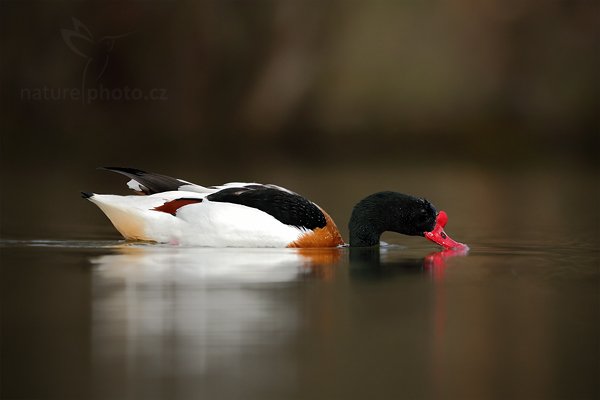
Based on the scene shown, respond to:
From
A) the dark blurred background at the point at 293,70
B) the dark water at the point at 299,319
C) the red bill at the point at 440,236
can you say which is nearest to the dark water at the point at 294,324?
the dark water at the point at 299,319

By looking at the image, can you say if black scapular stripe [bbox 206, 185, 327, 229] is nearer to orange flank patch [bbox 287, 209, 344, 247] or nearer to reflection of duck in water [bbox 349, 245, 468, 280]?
orange flank patch [bbox 287, 209, 344, 247]

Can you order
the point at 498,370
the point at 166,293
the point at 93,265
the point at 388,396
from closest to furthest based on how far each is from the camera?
the point at 388,396
the point at 498,370
the point at 166,293
the point at 93,265

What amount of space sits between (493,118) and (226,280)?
16.2 meters

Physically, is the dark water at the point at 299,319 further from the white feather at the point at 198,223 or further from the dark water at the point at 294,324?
the white feather at the point at 198,223

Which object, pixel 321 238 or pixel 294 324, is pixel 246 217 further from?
pixel 294 324

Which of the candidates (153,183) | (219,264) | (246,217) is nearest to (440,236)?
(246,217)

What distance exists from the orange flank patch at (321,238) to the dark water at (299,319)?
0.44ft

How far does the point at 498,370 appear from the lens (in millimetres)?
6129

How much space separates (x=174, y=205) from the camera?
9.66 metres

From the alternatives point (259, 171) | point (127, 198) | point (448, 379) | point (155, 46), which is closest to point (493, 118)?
point (155, 46)

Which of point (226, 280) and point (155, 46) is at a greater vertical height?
point (155, 46)

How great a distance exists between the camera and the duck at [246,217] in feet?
31.3

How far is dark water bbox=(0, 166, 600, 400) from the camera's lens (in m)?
5.84

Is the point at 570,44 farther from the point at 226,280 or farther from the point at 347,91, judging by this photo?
the point at 226,280
